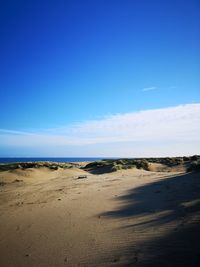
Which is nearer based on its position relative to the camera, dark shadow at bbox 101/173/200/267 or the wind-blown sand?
dark shadow at bbox 101/173/200/267

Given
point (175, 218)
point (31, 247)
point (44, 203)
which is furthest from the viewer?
point (44, 203)

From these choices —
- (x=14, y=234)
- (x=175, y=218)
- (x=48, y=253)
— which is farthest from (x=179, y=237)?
(x=14, y=234)

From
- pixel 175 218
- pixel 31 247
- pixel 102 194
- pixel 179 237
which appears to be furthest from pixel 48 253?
pixel 102 194

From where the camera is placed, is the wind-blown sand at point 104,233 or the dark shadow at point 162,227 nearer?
the dark shadow at point 162,227

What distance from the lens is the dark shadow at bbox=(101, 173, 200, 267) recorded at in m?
3.71

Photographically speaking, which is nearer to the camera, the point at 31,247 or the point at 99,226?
the point at 31,247

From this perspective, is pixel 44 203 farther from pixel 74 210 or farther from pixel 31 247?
pixel 31 247

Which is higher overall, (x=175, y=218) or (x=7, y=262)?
(x=175, y=218)

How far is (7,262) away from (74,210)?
3.28 metres

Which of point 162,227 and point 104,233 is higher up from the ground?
point 162,227

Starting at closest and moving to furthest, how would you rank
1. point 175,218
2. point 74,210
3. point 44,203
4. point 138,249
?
point 138,249 < point 175,218 < point 74,210 < point 44,203

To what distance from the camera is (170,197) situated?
8.15m

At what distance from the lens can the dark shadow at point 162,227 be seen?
3.71 m

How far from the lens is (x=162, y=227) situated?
16.8 ft
